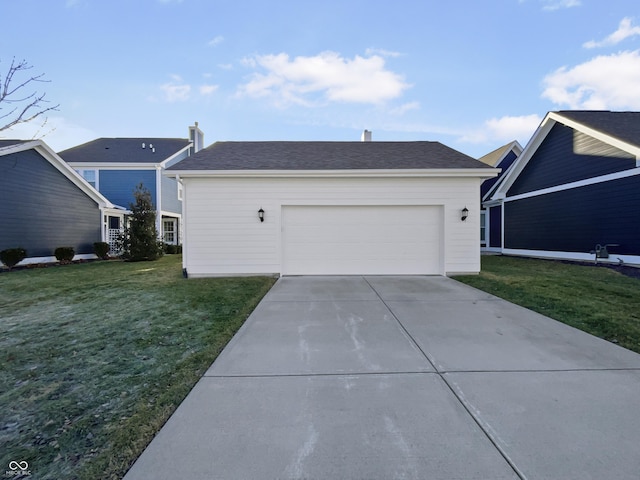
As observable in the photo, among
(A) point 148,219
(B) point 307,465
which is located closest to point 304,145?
(A) point 148,219

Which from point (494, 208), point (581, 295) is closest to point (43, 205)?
point (581, 295)

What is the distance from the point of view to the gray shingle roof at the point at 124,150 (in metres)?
17.8

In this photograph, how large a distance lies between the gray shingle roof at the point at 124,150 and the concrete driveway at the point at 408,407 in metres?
18.0

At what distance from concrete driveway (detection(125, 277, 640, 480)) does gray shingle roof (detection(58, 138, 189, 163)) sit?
Answer: 18.0m

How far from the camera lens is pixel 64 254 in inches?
497

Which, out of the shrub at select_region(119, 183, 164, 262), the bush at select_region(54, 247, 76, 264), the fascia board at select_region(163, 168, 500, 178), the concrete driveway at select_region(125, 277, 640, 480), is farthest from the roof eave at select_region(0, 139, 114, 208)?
the concrete driveway at select_region(125, 277, 640, 480)

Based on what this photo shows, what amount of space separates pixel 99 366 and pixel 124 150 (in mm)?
19867

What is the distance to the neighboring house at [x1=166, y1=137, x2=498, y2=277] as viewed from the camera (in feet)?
27.2

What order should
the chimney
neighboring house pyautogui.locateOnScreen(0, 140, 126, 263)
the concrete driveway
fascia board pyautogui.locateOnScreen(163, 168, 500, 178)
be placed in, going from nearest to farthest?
the concrete driveway
fascia board pyautogui.locateOnScreen(163, 168, 500, 178)
neighboring house pyautogui.locateOnScreen(0, 140, 126, 263)
the chimney

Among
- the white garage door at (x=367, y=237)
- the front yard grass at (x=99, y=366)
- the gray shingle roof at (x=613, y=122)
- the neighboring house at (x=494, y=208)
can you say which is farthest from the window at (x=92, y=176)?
the gray shingle roof at (x=613, y=122)

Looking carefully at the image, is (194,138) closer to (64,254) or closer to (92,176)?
(92,176)

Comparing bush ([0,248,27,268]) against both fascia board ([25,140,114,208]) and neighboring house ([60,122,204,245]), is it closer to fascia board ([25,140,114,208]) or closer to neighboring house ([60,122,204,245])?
fascia board ([25,140,114,208])

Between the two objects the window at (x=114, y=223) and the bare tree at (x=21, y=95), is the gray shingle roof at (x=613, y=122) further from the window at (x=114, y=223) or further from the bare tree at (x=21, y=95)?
the window at (x=114, y=223)

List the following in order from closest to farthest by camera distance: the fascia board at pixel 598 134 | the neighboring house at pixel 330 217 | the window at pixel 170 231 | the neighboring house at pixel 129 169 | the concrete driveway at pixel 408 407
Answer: the concrete driveway at pixel 408 407 → the neighboring house at pixel 330 217 → the fascia board at pixel 598 134 → the neighboring house at pixel 129 169 → the window at pixel 170 231
